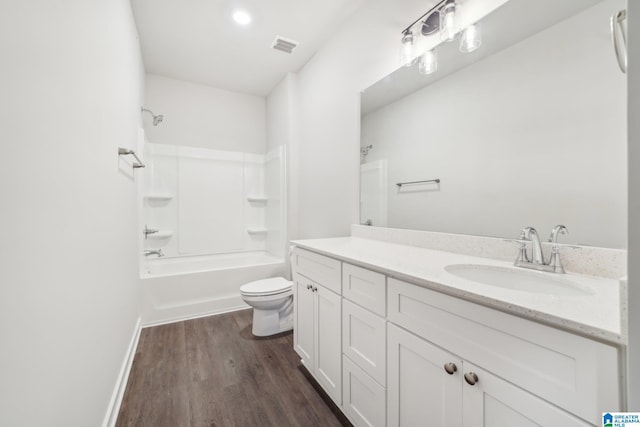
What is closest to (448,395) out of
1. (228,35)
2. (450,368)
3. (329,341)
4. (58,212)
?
(450,368)

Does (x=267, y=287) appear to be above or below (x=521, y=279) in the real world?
below

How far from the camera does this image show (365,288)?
3.89 ft

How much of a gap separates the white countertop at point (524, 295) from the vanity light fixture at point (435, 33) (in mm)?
1085

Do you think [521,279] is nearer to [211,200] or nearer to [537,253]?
[537,253]

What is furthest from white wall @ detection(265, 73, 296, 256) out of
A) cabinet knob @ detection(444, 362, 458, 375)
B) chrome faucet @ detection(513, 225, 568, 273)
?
cabinet knob @ detection(444, 362, 458, 375)

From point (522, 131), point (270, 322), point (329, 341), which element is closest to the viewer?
point (522, 131)

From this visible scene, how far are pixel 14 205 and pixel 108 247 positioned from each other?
2.96ft

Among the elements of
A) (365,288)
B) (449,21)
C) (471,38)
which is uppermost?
(449,21)

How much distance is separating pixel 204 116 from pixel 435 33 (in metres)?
2.96

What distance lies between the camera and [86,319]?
1072 mm

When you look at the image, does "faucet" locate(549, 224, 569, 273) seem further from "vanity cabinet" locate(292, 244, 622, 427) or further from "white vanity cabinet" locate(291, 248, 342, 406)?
"white vanity cabinet" locate(291, 248, 342, 406)

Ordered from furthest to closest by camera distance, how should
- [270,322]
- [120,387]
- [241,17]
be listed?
[270,322] → [241,17] → [120,387]

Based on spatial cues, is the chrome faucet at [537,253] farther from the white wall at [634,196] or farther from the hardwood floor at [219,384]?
the hardwood floor at [219,384]

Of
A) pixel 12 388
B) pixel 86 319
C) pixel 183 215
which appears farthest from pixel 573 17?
pixel 183 215
